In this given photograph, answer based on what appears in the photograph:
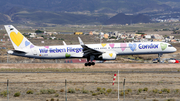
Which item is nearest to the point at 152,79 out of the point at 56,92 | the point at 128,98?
the point at 128,98

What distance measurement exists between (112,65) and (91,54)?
11066 mm

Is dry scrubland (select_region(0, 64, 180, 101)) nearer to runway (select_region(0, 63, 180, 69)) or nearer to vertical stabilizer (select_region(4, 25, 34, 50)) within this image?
runway (select_region(0, 63, 180, 69))

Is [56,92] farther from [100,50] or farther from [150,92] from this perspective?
[100,50]

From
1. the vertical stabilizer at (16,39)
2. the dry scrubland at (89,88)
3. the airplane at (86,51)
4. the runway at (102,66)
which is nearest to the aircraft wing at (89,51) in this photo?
the airplane at (86,51)

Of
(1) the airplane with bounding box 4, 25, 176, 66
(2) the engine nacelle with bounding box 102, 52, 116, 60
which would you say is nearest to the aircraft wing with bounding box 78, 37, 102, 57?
(1) the airplane with bounding box 4, 25, 176, 66

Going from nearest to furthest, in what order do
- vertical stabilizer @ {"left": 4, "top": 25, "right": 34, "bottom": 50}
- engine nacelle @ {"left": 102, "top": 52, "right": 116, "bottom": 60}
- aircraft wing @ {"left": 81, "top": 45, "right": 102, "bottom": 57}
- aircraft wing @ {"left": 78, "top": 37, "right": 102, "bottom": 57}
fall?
aircraft wing @ {"left": 78, "top": 37, "right": 102, "bottom": 57} → aircraft wing @ {"left": 81, "top": 45, "right": 102, "bottom": 57} → engine nacelle @ {"left": 102, "top": 52, "right": 116, "bottom": 60} → vertical stabilizer @ {"left": 4, "top": 25, "right": 34, "bottom": 50}

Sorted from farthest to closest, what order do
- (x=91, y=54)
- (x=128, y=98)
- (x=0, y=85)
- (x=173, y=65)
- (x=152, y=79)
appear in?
(x=173, y=65) → (x=91, y=54) → (x=152, y=79) → (x=0, y=85) → (x=128, y=98)

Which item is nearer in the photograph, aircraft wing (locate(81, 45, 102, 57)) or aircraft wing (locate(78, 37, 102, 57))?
aircraft wing (locate(78, 37, 102, 57))

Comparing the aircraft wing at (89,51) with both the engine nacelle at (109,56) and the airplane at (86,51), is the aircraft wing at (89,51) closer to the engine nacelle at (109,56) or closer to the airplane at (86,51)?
the airplane at (86,51)

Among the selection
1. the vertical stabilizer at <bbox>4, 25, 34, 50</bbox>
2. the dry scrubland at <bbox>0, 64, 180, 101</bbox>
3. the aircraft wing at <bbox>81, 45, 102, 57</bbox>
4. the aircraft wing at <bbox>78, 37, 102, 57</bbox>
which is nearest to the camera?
the dry scrubland at <bbox>0, 64, 180, 101</bbox>

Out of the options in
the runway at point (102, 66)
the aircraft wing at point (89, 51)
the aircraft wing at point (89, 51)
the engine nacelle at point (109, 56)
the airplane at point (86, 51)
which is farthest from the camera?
the runway at point (102, 66)

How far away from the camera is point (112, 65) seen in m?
60.2

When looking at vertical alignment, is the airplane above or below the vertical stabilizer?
below

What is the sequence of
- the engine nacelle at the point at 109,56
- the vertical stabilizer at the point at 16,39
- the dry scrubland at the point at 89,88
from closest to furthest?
the dry scrubland at the point at 89,88, the engine nacelle at the point at 109,56, the vertical stabilizer at the point at 16,39
